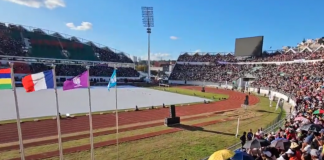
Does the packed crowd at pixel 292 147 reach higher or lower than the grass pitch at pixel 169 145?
higher

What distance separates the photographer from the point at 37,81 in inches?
352

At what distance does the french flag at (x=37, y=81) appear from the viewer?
8.78m

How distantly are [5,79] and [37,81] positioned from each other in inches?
41.5

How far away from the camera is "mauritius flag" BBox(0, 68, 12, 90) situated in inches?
327

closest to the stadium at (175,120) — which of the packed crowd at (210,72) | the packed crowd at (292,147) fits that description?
the packed crowd at (292,147)

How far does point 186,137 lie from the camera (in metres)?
17.0

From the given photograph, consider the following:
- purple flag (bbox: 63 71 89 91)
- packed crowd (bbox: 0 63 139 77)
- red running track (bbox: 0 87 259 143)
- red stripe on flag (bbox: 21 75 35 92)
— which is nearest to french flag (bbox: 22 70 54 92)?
red stripe on flag (bbox: 21 75 35 92)

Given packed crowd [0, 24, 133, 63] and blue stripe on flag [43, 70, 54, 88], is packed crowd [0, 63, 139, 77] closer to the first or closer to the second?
packed crowd [0, 24, 133, 63]

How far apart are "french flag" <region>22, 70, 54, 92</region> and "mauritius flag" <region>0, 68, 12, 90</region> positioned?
48 centimetres

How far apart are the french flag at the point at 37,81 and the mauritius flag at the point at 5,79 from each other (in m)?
0.48

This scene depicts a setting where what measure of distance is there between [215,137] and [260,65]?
50373mm

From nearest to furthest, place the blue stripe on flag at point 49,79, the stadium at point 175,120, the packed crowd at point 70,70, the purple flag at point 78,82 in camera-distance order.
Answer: the blue stripe on flag at point 49,79, the purple flag at point 78,82, the stadium at point 175,120, the packed crowd at point 70,70

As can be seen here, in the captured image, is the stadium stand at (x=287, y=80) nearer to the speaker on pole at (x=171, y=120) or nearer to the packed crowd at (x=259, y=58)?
the packed crowd at (x=259, y=58)

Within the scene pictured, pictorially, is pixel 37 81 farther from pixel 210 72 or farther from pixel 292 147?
pixel 210 72
